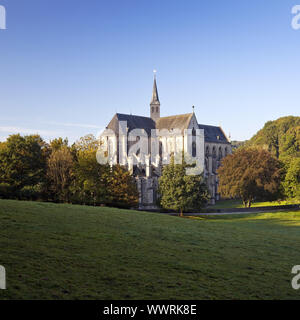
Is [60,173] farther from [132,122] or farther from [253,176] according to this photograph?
[132,122]

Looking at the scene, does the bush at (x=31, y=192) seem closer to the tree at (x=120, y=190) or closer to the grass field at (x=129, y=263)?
the tree at (x=120, y=190)

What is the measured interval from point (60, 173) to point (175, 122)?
3770cm

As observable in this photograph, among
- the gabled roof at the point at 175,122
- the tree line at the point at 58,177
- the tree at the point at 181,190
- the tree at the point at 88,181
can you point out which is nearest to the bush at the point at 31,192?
the tree line at the point at 58,177

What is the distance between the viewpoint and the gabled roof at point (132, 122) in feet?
220

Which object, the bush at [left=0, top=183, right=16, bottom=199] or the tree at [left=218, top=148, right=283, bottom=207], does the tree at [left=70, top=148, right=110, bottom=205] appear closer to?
the bush at [left=0, top=183, right=16, bottom=199]

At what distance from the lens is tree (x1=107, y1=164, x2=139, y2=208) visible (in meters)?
40.0

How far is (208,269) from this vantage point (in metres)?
11.4

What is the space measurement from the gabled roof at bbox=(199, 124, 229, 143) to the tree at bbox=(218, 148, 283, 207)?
86.1 feet

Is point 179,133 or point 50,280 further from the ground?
point 179,133

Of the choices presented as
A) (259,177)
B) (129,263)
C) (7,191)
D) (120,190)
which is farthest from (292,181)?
(129,263)

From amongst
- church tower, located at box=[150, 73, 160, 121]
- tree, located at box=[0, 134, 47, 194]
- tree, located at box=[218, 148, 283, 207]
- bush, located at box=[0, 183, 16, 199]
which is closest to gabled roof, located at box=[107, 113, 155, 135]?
church tower, located at box=[150, 73, 160, 121]

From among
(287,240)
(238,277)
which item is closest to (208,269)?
(238,277)

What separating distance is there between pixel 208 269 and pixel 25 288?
6.17m
